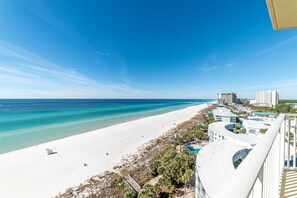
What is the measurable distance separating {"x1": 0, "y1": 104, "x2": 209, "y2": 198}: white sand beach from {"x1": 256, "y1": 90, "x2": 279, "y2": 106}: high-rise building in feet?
259

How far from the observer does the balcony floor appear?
2.10 metres

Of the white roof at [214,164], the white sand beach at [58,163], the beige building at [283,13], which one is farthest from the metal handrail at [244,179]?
the white sand beach at [58,163]

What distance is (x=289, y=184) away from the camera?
7.41 ft

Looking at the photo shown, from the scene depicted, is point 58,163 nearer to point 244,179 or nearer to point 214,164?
point 214,164

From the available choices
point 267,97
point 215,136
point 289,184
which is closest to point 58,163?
point 289,184

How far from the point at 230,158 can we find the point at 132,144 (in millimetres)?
10715

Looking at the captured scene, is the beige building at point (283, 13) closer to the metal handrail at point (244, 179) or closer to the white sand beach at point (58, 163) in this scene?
the metal handrail at point (244, 179)

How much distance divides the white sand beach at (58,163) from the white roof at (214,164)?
736 centimetres

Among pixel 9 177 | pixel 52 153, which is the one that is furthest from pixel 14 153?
pixel 9 177

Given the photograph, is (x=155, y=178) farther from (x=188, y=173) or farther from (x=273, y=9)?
Answer: (x=273, y=9)

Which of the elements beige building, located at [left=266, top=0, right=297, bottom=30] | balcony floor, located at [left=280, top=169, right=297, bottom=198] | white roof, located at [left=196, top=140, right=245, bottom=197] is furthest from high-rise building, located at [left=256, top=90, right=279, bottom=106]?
beige building, located at [left=266, top=0, right=297, bottom=30]

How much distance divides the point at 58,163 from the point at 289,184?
1458 centimetres

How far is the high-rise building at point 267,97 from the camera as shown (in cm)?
6694

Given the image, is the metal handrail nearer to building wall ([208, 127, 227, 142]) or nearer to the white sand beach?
the white sand beach
